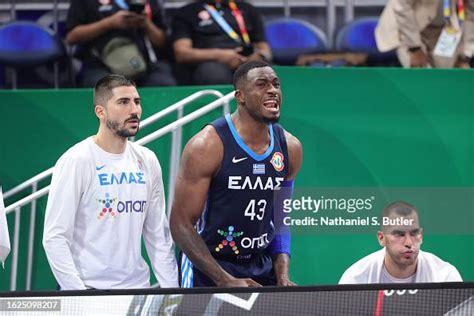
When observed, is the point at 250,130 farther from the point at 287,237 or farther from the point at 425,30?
the point at 425,30

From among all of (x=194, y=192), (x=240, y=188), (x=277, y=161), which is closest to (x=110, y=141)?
(x=194, y=192)

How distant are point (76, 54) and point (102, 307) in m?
5.25

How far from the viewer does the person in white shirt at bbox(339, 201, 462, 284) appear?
651cm

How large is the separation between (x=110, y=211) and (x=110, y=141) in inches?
15.6

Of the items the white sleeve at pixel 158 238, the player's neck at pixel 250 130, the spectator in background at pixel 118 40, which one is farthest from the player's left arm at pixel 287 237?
the spectator in background at pixel 118 40

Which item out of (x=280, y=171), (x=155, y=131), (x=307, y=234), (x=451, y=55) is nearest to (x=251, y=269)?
(x=280, y=171)

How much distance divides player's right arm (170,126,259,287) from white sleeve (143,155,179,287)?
3.8 inches

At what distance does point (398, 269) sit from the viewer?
6.57 metres

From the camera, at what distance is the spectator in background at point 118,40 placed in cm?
885

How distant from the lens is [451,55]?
30.1 feet

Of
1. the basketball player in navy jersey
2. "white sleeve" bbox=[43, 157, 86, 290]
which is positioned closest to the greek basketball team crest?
the basketball player in navy jersey

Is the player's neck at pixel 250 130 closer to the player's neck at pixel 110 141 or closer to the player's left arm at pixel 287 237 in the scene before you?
the player's left arm at pixel 287 237

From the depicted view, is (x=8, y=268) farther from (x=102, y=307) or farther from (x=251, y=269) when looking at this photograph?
(x=102, y=307)

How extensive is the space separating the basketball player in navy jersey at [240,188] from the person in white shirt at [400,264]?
0.48 meters
